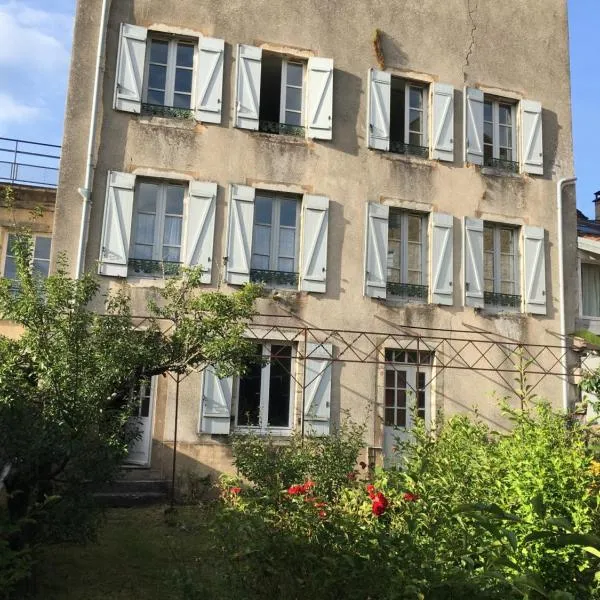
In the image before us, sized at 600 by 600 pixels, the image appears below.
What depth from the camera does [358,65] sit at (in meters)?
11.4

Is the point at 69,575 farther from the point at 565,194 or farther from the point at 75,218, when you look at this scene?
the point at 565,194

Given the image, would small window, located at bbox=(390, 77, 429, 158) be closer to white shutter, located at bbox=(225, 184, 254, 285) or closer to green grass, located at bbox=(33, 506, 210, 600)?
white shutter, located at bbox=(225, 184, 254, 285)

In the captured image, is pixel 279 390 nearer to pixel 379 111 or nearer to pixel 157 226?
pixel 157 226

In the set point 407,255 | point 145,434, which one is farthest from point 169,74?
point 145,434

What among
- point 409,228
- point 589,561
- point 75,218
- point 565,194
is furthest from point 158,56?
point 589,561

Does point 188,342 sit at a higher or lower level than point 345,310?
lower

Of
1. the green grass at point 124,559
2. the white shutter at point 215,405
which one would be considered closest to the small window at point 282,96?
the white shutter at point 215,405

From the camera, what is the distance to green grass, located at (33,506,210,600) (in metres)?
5.37

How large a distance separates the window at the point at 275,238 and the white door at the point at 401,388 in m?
2.15

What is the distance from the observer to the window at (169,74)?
10.5m

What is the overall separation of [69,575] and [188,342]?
225 centimetres

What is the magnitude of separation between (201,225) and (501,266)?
17.8 ft

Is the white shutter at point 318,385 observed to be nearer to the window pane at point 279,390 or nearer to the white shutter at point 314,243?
the window pane at point 279,390

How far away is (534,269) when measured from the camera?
11.8m
